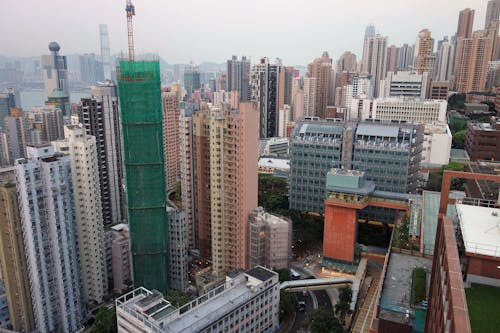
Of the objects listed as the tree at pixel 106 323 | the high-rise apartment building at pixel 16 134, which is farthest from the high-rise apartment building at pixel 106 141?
the high-rise apartment building at pixel 16 134

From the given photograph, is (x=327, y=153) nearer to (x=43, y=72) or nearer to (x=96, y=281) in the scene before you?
(x=96, y=281)

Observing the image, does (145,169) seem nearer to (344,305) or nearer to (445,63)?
(344,305)

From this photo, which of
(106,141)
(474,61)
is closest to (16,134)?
(106,141)

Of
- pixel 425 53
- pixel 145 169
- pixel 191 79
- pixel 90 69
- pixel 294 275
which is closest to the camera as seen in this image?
pixel 145 169

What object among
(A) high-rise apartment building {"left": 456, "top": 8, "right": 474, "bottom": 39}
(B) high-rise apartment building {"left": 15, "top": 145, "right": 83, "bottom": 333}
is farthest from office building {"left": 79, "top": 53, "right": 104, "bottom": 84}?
(A) high-rise apartment building {"left": 456, "top": 8, "right": 474, "bottom": 39}

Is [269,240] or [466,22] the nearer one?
[269,240]

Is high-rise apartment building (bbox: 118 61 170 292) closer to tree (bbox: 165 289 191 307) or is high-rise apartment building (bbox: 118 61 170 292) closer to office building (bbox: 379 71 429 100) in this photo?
tree (bbox: 165 289 191 307)
